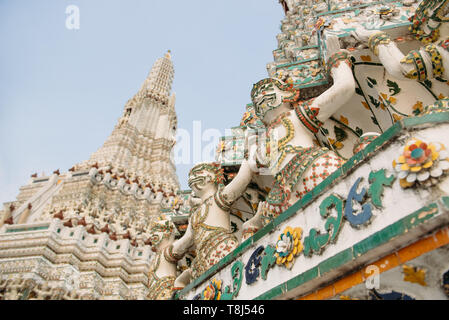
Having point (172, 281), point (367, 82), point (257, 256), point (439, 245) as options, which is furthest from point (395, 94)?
point (172, 281)

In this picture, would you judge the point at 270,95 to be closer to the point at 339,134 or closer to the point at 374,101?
the point at 339,134

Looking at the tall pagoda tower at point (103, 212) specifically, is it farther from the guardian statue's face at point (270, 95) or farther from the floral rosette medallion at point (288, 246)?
the floral rosette medallion at point (288, 246)

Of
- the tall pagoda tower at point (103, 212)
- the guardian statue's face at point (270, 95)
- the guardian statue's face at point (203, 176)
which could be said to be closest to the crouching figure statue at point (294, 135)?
the guardian statue's face at point (270, 95)

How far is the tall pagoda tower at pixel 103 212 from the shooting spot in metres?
16.8

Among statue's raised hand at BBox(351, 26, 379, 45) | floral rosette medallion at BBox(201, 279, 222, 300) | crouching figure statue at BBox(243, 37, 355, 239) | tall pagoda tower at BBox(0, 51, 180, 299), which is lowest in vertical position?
floral rosette medallion at BBox(201, 279, 222, 300)

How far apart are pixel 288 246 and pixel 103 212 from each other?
21616 mm

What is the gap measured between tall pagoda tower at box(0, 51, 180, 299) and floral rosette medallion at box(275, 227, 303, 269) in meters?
5.64

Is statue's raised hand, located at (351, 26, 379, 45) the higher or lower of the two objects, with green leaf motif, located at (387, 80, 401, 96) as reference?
higher

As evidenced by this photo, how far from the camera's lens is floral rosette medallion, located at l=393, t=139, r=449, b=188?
2.36 metres

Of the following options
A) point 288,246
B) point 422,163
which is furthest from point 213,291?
point 422,163

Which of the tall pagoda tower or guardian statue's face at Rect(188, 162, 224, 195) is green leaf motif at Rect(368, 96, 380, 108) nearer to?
guardian statue's face at Rect(188, 162, 224, 195)

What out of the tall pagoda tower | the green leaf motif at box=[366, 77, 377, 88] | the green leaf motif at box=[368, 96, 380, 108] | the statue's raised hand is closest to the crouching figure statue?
the statue's raised hand

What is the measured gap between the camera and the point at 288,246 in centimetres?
327
